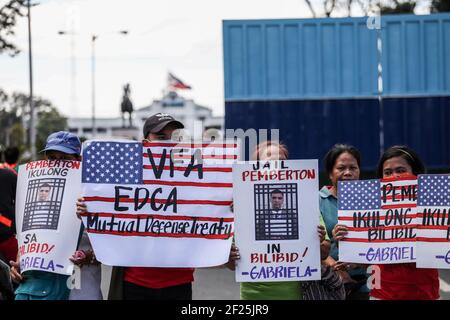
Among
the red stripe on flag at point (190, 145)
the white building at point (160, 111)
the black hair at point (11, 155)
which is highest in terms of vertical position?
the white building at point (160, 111)

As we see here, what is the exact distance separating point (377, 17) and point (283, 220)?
7960 millimetres

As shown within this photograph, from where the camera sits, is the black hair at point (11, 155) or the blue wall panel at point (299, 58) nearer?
the black hair at point (11, 155)

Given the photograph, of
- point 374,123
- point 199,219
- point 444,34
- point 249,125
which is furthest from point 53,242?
point 444,34

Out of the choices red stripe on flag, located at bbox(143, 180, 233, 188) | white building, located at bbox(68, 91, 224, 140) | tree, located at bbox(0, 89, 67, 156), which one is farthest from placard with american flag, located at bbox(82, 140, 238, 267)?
white building, located at bbox(68, 91, 224, 140)

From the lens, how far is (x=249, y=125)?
10.7 m

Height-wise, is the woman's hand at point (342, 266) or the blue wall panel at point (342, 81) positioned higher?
the blue wall panel at point (342, 81)

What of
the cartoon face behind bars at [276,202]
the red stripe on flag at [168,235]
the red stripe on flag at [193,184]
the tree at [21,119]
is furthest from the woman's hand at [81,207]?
the tree at [21,119]

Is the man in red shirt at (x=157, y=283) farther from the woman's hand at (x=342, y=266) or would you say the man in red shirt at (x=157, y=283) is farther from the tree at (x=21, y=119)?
the tree at (x=21, y=119)

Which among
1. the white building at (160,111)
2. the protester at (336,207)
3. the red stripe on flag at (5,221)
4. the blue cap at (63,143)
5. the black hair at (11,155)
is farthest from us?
the white building at (160,111)

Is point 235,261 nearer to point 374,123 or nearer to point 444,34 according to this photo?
point 374,123

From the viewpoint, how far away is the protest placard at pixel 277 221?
3822 mm

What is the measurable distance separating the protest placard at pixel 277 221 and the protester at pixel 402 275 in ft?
0.82

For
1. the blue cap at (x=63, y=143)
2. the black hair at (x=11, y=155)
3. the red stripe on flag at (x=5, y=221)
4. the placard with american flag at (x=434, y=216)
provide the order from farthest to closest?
the black hair at (x=11, y=155) < the red stripe on flag at (x=5, y=221) < the blue cap at (x=63, y=143) < the placard with american flag at (x=434, y=216)

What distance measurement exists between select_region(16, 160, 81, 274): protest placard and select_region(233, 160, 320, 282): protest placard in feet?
3.11
